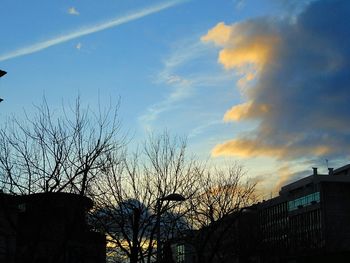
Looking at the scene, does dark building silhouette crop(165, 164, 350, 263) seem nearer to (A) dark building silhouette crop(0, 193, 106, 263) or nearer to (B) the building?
(B) the building

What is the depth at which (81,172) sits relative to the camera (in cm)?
1811

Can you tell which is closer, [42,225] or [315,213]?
[42,225]

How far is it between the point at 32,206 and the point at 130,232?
817 centimetres

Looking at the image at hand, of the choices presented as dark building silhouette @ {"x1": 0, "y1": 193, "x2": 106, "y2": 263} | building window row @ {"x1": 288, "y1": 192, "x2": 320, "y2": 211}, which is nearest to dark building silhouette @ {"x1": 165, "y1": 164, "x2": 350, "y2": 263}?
building window row @ {"x1": 288, "y1": 192, "x2": 320, "y2": 211}

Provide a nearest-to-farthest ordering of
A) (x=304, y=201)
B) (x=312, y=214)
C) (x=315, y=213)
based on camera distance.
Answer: (x=315, y=213) < (x=312, y=214) < (x=304, y=201)

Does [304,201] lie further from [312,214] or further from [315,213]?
[315,213]

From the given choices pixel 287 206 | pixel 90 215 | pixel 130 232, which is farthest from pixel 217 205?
pixel 287 206

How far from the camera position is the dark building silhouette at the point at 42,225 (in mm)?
17673

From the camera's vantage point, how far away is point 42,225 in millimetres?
17531

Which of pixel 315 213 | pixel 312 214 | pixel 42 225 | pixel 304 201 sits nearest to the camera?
pixel 42 225

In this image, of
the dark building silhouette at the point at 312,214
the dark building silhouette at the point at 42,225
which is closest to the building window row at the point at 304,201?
the dark building silhouette at the point at 312,214

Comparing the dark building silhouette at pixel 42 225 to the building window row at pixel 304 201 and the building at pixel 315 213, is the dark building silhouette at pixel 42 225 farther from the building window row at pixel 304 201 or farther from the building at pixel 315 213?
the building window row at pixel 304 201

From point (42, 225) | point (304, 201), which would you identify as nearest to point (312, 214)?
point (304, 201)

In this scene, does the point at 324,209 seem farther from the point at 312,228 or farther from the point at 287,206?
the point at 287,206
